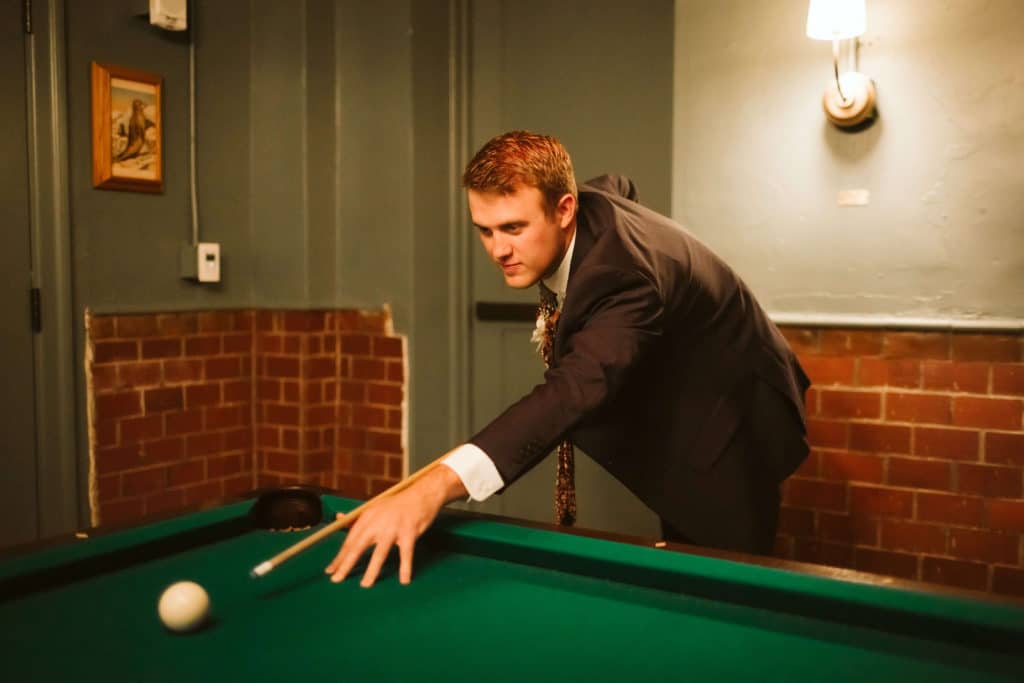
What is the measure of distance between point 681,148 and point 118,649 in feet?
7.85

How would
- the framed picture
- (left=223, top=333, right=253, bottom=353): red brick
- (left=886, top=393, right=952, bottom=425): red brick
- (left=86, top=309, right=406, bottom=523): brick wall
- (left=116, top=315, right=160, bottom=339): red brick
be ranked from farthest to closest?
(left=223, top=333, right=253, bottom=353): red brick
(left=86, top=309, right=406, bottom=523): brick wall
(left=116, top=315, right=160, bottom=339): red brick
the framed picture
(left=886, top=393, right=952, bottom=425): red brick

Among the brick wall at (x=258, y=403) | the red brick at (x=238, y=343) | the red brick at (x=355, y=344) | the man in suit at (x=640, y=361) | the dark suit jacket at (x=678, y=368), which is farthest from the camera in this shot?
the red brick at (x=355, y=344)

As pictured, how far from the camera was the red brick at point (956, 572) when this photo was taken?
104 inches

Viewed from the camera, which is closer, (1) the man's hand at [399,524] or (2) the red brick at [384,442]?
(1) the man's hand at [399,524]

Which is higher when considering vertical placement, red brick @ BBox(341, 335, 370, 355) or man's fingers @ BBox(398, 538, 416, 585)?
red brick @ BBox(341, 335, 370, 355)

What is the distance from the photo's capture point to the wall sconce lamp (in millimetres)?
2555

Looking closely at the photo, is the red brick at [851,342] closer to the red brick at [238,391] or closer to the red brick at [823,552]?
the red brick at [823,552]

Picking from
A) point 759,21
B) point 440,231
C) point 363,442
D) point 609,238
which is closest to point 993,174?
point 759,21

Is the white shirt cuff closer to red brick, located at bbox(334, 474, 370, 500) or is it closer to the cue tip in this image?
the cue tip

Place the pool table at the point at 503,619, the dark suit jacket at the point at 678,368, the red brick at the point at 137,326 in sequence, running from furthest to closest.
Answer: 1. the red brick at the point at 137,326
2. the dark suit jacket at the point at 678,368
3. the pool table at the point at 503,619

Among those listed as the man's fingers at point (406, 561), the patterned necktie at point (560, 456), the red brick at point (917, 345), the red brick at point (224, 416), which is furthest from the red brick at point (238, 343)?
the red brick at point (917, 345)

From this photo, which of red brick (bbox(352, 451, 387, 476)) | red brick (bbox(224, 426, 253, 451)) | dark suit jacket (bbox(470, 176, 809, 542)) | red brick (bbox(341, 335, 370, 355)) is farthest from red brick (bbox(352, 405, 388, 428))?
dark suit jacket (bbox(470, 176, 809, 542))

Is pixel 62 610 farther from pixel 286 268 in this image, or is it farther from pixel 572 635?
pixel 286 268

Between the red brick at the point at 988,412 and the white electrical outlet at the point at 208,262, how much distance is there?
2670 millimetres
